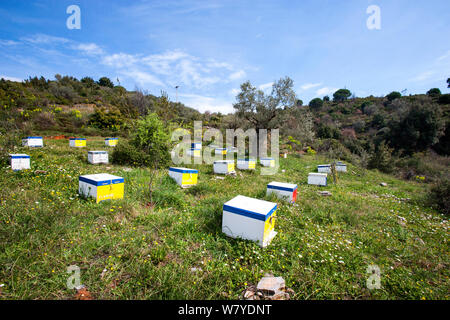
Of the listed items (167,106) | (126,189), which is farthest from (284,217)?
(126,189)

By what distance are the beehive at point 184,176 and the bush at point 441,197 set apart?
8.46 m

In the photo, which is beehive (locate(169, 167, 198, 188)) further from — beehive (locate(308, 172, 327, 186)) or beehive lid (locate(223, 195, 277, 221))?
beehive (locate(308, 172, 327, 186))

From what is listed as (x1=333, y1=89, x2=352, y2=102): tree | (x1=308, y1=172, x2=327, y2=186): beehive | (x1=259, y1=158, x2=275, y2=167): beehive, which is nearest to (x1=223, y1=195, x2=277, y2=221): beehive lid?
(x1=308, y1=172, x2=327, y2=186): beehive

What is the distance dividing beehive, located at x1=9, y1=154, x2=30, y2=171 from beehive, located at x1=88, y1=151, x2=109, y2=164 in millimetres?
2051

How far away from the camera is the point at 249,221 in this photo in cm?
323

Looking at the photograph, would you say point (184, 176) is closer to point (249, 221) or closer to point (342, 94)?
point (249, 221)

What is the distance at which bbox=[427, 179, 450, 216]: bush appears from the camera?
6.25 metres

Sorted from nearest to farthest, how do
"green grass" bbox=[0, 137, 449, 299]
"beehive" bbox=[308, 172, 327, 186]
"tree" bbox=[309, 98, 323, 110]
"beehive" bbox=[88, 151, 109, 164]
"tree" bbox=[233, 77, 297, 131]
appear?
1. "green grass" bbox=[0, 137, 449, 299]
2. "beehive" bbox=[88, 151, 109, 164]
3. "beehive" bbox=[308, 172, 327, 186]
4. "tree" bbox=[233, 77, 297, 131]
5. "tree" bbox=[309, 98, 323, 110]

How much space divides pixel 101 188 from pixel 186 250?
2673 mm

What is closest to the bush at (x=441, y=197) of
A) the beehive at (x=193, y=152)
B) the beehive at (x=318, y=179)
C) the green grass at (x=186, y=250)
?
the green grass at (x=186, y=250)

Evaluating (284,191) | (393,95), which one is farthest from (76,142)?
(393,95)

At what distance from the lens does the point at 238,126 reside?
18.7 metres

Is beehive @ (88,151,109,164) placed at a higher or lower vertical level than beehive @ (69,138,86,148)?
lower
